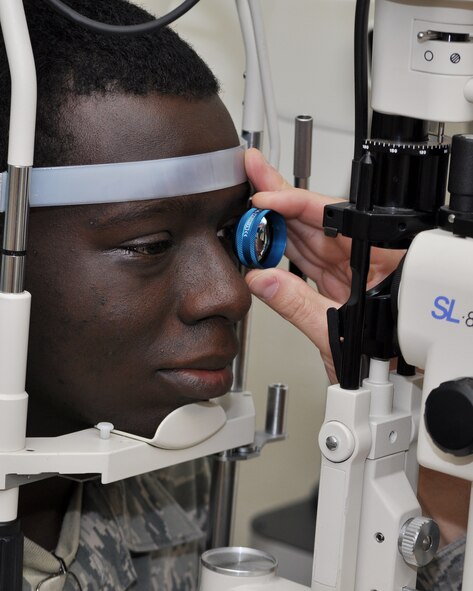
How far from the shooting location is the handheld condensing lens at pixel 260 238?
1.08 meters

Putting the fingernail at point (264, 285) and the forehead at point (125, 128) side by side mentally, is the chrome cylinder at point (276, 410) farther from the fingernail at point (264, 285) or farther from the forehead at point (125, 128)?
the forehead at point (125, 128)

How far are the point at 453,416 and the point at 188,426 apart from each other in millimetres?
335

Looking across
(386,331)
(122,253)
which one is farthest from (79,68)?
(386,331)

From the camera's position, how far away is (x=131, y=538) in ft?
4.13

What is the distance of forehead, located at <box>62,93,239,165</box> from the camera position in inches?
38.7

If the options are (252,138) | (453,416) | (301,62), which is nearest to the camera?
(453,416)

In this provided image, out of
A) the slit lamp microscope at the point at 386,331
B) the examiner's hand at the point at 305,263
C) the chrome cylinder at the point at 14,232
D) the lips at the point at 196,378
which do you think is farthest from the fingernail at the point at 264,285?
the chrome cylinder at the point at 14,232

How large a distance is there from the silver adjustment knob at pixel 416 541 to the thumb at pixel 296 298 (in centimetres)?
27

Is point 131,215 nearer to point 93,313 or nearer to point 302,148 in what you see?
point 93,313

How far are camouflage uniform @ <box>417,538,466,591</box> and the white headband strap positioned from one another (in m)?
0.48

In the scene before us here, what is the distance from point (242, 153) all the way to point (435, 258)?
0.34m

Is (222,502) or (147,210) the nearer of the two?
(147,210)

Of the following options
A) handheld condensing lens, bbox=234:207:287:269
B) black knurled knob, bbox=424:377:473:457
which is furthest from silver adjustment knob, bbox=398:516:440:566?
handheld condensing lens, bbox=234:207:287:269

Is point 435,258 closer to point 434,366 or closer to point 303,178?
point 434,366
